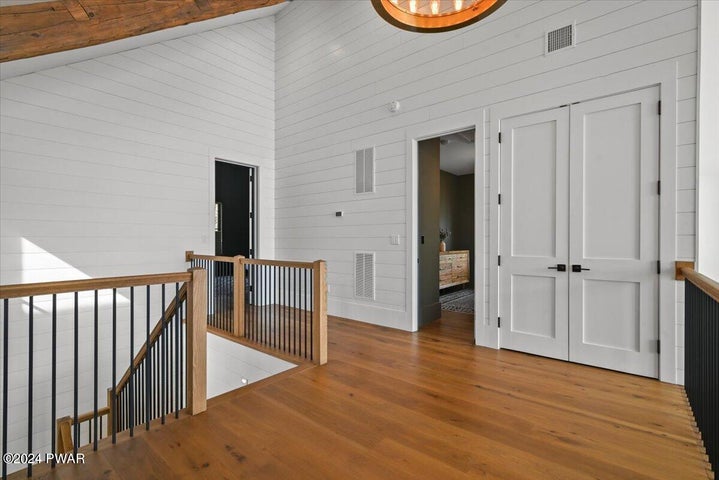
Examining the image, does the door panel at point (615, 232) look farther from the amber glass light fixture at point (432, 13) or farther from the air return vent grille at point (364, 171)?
the air return vent grille at point (364, 171)

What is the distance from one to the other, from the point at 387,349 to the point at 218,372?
2207 millimetres

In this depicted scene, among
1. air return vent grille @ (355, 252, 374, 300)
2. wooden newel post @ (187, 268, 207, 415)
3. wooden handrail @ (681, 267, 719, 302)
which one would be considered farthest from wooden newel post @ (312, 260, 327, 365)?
wooden handrail @ (681, 267, 719, 302)

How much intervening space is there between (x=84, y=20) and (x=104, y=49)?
80.9 inches

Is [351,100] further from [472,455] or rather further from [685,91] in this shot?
[472,455]

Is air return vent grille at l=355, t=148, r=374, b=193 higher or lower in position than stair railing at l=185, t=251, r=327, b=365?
higher

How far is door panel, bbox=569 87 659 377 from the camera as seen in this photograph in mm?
2844

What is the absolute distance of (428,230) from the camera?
15.4 feet

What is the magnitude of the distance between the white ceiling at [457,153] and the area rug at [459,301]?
270cm

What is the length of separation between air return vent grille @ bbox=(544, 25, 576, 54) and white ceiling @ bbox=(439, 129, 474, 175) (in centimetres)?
188

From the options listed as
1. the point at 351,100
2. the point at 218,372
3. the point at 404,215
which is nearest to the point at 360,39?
the point at 351,100

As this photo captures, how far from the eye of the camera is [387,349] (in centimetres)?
365

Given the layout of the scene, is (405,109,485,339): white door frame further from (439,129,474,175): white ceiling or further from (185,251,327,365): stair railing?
(185,251,327,365): stair railing

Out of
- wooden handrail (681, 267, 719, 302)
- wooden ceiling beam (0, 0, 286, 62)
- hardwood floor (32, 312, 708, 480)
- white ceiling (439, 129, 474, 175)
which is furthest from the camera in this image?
white ceiling (439, 129, 474, 175)

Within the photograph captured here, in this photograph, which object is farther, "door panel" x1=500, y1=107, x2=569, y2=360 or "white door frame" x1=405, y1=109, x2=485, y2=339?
"white door frame" x1=405, y1=109, x2=485, y2=339
